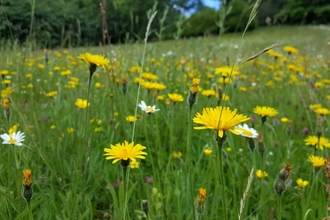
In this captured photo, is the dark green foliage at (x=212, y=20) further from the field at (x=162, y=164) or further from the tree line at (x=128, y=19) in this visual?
the field at (x=162, y=164)

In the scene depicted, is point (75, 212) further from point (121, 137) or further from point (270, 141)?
point (270, 141)

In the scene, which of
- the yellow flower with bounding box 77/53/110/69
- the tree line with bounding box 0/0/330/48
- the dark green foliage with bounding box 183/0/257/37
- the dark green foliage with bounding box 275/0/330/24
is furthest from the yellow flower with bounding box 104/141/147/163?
the dark green foliage with bounding box 275/0/330/24

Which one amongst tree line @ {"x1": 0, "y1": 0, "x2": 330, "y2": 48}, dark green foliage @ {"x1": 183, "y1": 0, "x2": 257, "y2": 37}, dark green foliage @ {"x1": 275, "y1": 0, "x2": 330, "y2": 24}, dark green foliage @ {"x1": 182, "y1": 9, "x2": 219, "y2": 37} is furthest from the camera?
dark green foliage @ {"x1": 275, "y1": 0, "x2": 330, "y2": 24}

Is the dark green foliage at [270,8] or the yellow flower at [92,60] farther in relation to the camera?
the dark green foliage at [270,8]

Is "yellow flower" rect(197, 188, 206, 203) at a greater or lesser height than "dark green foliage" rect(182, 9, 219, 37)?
lesser

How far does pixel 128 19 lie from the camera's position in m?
6.60

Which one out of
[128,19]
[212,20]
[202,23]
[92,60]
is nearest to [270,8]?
[212,20]

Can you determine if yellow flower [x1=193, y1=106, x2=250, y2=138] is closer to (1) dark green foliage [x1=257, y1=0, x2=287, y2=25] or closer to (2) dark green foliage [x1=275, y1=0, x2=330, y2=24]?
(2) dark green foliage [x1=275, y1=0, x2=330, y2=24]

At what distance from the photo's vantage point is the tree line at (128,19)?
270 centimetres

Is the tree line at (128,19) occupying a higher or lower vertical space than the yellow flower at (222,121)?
higher

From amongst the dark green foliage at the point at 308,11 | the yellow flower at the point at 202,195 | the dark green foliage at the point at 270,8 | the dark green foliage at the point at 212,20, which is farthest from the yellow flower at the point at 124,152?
the dark green foliage at the point at 270,8

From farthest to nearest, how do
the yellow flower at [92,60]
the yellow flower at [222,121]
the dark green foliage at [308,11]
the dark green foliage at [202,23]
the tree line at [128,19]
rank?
the dark green foliage at [308,11] < the dark green foliage at [202,23] < the tree line at [128,19] < the yellow flower at [92,60] < the yellow flower at [222,121]

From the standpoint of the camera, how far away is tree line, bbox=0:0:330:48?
2697 mm

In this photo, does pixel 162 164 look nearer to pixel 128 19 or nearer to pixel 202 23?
pixel 128 19
